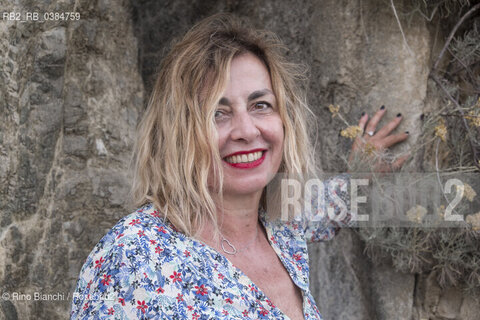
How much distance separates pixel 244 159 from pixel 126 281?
0.52 meters

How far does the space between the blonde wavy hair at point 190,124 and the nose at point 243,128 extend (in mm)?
80

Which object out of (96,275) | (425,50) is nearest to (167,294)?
(96,275)

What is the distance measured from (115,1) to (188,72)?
25.5 inches

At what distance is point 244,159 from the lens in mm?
1642

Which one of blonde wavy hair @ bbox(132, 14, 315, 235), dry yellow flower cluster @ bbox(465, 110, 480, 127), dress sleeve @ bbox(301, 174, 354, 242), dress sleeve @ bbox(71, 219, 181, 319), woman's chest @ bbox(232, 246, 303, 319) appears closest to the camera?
dress sleeve @ bbox(71, 219, 181, 319)

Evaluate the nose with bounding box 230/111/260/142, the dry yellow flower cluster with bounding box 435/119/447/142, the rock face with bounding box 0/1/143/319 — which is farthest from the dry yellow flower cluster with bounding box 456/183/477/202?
the rock face with bounding box 0/1/143/319

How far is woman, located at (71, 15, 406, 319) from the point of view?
1371 millimetres

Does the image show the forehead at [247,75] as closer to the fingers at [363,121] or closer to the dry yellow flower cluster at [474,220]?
the fingers at [363,121]

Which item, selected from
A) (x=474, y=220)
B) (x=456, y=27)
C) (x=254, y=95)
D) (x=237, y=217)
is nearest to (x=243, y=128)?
(x=254, y=95)

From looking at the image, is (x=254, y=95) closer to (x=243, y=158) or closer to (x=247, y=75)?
(x=247, y=75)

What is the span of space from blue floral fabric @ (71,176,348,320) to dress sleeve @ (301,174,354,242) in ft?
1.89

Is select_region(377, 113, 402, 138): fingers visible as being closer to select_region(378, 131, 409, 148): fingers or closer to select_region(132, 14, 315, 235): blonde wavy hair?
select_region(378, 131, 409, 148): fingers

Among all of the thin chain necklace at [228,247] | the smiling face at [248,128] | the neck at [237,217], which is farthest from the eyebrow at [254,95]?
the thin chain necklace at [228,247]

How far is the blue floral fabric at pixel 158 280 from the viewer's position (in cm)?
132
